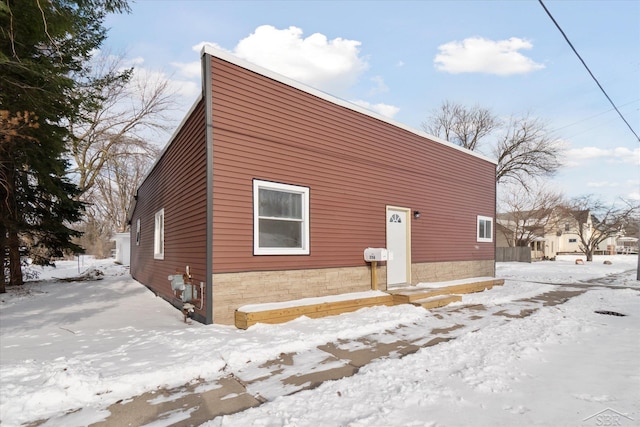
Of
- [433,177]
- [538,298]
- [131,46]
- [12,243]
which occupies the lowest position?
[538,298]

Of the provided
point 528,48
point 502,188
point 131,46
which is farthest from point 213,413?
point 502,188

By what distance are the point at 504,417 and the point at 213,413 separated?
7.71ft

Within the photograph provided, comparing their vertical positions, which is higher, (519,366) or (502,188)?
(502,188)

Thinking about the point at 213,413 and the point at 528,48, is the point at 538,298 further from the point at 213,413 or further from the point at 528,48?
Result: the point at 213,413

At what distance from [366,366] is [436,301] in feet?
14.4

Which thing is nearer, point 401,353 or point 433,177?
point 401,353

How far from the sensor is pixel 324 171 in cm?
743

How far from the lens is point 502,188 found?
107 ft

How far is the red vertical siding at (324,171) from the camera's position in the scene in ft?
19.7

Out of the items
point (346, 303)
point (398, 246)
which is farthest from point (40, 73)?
point (398, 246)

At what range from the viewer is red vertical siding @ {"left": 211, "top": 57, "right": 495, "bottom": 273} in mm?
5996

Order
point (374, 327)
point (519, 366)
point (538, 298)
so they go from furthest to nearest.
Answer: point (538, 298)
point (374, 327)
point (519, 366)

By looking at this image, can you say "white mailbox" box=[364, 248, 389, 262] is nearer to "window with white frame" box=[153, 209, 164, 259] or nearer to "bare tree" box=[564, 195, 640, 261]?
"window with white frame" box=[153, 209, 164, 259]

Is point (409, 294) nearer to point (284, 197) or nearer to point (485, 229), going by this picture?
point (284, 197)
